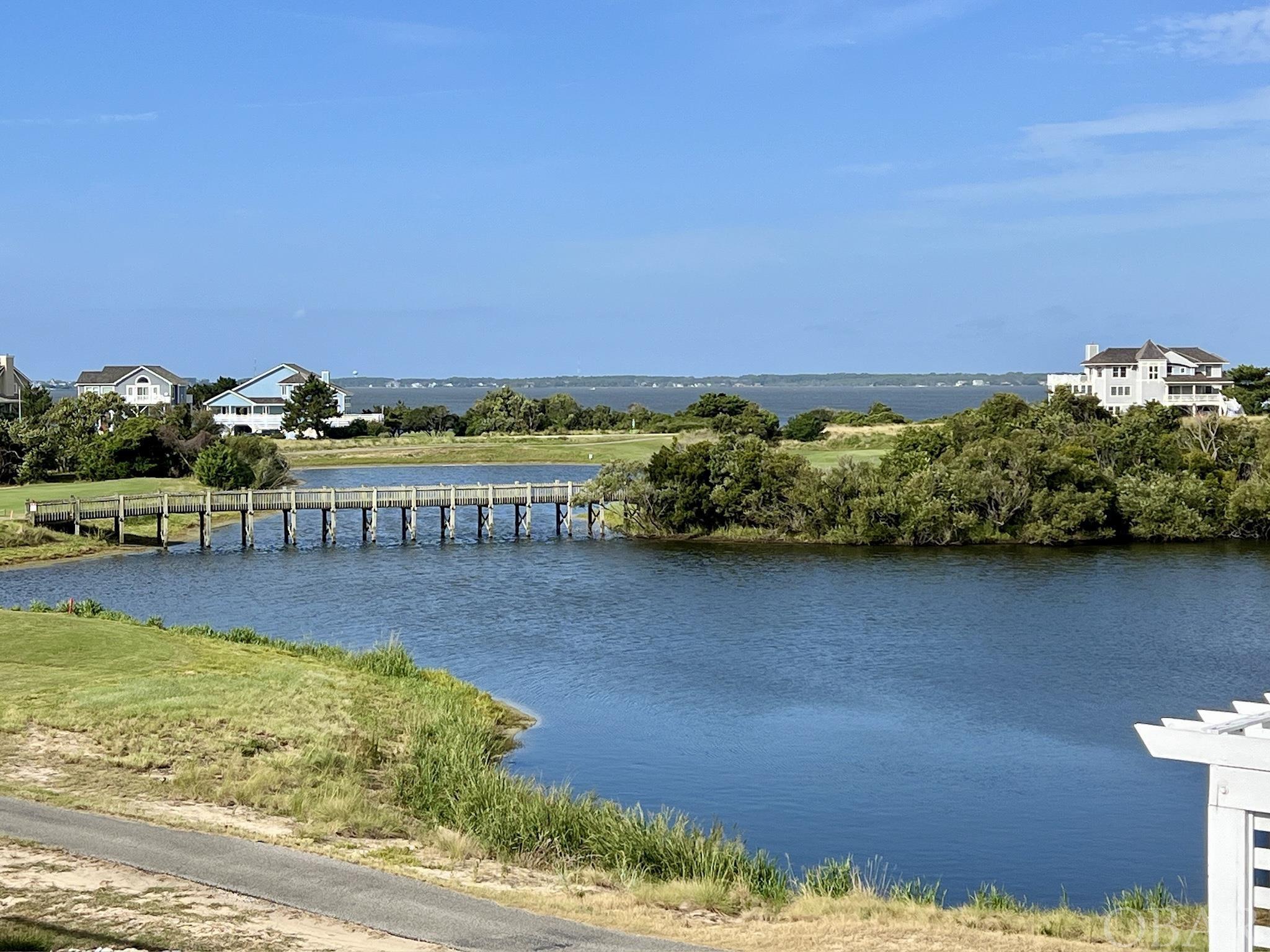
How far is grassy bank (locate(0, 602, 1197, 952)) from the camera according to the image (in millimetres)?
15562

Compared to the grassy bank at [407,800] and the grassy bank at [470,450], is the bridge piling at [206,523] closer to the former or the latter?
the grassy bank at [407,800]

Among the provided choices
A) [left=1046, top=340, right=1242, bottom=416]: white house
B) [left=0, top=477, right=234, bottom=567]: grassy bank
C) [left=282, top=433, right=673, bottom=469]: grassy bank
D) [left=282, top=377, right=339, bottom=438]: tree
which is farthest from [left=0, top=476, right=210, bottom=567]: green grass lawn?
[left=1046, top=340, right=1242, bottom=416]: white house

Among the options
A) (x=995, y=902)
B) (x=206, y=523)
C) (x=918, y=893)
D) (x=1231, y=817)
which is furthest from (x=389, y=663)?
(x=206, y=523)

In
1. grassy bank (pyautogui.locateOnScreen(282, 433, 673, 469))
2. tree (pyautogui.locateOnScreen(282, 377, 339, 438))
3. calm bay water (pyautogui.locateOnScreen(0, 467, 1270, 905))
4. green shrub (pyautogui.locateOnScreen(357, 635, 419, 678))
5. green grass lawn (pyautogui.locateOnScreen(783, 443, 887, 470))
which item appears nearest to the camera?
calm bay water (pyautogui.locateOnScreen(0, 467, 1270, 905))

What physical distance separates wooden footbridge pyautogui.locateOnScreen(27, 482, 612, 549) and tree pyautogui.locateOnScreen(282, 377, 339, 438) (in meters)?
52.7

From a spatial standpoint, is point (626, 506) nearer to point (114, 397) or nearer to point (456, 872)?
point (114, 397)

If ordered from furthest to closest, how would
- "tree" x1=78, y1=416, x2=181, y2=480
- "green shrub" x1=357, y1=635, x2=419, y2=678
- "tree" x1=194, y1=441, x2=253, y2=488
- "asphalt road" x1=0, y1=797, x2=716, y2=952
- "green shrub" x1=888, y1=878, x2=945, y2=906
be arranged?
"tree" x1=78, y1=416, x2=181, y2=480 → "tree" x1=194, y1=441, x2=253, y2=488 → "green shrub" x1=357, y1=635, x2=419, y2=678 → "green shrub" x1=888, y1=878, x2=945, y2=906 → "asphalt road" x1=0, y1=797, x2=716, y2=952

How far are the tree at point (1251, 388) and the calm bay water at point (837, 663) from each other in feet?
168

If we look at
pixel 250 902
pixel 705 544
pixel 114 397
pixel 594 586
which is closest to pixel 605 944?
pixel 250 902

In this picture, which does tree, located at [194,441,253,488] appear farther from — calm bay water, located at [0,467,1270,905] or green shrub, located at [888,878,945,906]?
green shrub, located at [888,878,945,906]

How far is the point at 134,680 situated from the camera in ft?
85.6

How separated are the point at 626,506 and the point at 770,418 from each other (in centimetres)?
5694

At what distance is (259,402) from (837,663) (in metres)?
95.2

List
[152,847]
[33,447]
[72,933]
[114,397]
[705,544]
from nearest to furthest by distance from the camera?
[72,933], [152,847], [705,544], [33,447], [114,397]
